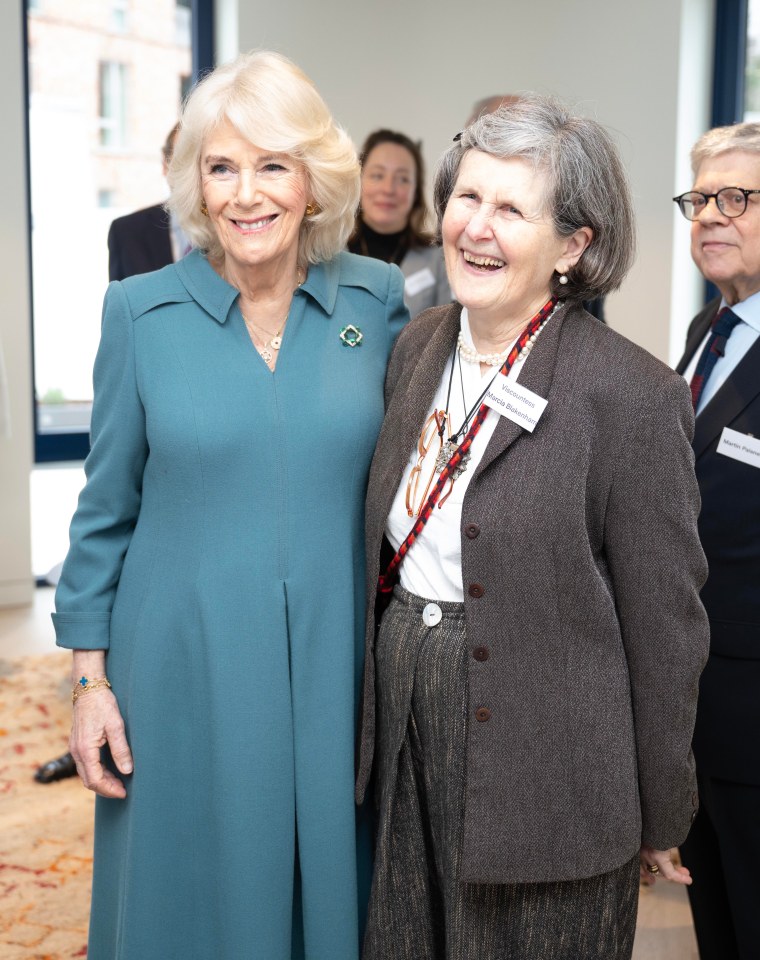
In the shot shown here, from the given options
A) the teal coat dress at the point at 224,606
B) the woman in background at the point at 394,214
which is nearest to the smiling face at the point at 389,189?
the woman in background at the point at 394,214

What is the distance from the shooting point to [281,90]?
1.70 metres

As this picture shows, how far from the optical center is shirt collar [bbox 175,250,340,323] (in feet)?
5.82

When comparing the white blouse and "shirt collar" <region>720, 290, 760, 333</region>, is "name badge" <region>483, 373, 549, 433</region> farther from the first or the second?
"shirt collar" <region>720, 290, 760, 333</region>

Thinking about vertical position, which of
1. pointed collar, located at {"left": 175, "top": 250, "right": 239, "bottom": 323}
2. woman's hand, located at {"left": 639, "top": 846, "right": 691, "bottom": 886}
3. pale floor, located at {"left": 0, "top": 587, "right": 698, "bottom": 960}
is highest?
pointed collar, located at {"left": 175, "top": 250, "right": 239, "bottom": 323}

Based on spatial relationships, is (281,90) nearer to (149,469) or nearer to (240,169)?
(240,169)

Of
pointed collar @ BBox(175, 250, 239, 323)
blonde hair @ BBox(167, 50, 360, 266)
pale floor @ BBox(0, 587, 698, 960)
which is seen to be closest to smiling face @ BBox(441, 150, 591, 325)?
blonde hair @ BBox(167, 50, 360, 266)

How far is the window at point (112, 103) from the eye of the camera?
5.94 metres

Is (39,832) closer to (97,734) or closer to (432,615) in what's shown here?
(97,734)

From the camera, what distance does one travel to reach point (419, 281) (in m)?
4.18

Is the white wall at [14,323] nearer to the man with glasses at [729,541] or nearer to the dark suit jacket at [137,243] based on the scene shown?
the dark suit jacket at [137,243]

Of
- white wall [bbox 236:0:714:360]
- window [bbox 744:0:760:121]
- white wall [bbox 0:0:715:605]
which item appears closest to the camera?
white wall [bbox 0:0:715:605]

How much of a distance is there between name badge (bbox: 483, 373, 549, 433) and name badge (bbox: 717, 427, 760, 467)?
61cm

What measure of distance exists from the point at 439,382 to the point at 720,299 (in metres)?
0.88

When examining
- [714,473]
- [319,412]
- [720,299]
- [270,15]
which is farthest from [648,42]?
[319,412]
